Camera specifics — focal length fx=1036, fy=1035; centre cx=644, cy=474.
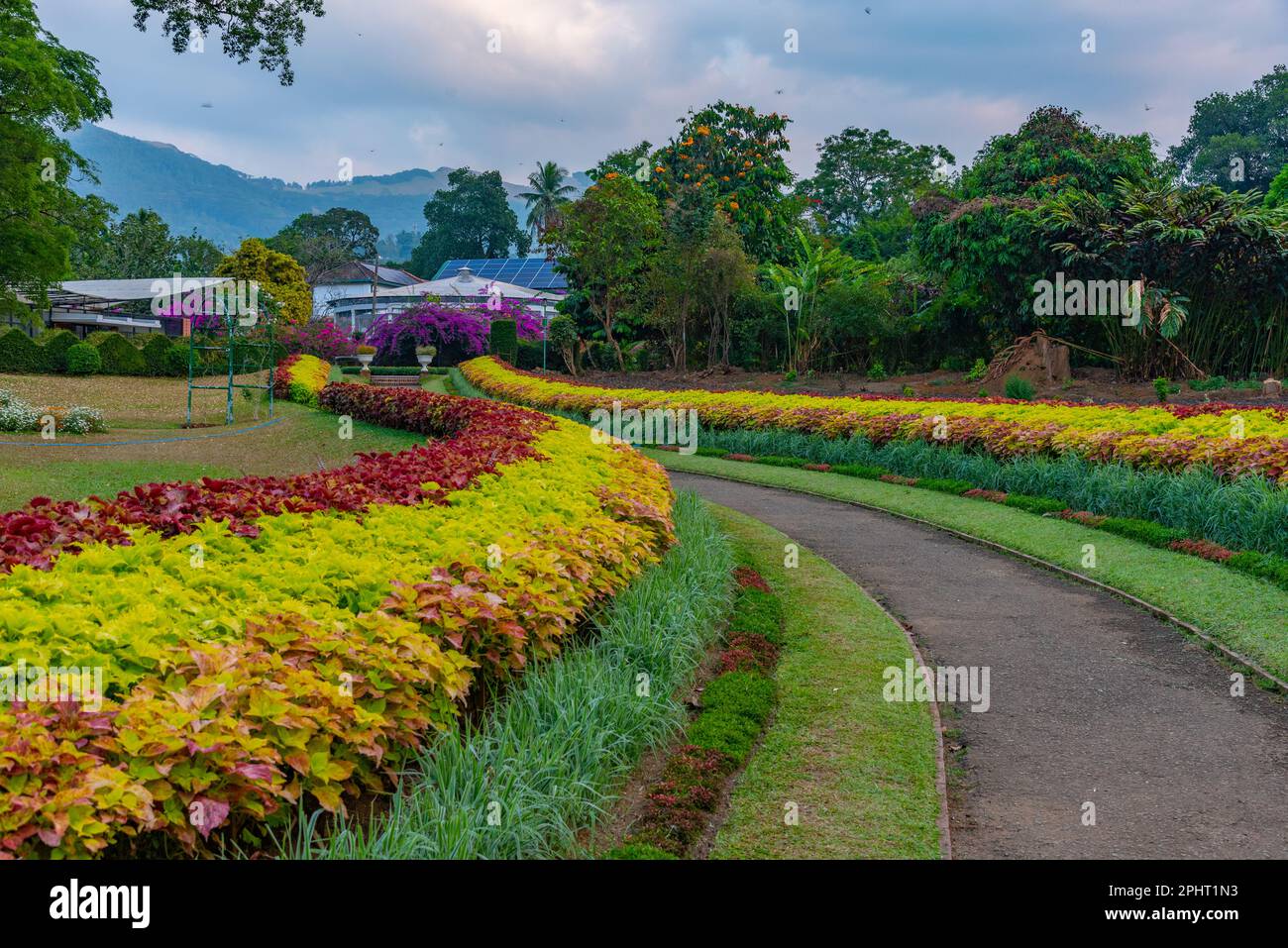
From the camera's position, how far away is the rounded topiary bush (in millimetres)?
27797

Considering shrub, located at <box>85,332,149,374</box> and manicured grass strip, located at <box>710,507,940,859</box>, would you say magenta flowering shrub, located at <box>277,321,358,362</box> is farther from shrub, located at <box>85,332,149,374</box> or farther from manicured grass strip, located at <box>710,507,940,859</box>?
manicured grass strip, located at <box>710,507,940,859</box>

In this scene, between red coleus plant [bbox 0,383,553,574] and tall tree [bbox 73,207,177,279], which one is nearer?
red coleus plant [bbox 0,383,553,574]

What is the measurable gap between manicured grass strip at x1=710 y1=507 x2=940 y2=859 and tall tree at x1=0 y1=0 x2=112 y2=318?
20.0 meters

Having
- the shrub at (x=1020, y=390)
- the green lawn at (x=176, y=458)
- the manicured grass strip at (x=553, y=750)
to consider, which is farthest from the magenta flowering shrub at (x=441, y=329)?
the manicured grass strip at (x=553, y=750)

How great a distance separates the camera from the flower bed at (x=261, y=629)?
3.01 meters

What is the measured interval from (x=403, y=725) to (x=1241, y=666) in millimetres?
5257

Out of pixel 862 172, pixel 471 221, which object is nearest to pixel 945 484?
pixel 862 172

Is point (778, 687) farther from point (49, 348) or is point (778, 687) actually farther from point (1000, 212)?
point (49, 348)

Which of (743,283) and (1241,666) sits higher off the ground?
(743,283)

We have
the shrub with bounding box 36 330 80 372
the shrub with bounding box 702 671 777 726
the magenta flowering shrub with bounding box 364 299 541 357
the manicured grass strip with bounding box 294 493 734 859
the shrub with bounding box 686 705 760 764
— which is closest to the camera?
the manicured grass strip with bounding box 294 493 734 859

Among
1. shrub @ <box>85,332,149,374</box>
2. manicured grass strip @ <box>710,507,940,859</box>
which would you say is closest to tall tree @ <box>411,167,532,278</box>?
shrub @ <box>85,332,149,374</box>

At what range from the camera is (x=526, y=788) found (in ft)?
12.9

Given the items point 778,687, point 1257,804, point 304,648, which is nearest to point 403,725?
point 304,648

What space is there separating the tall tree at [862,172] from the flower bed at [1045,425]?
39653 mm
